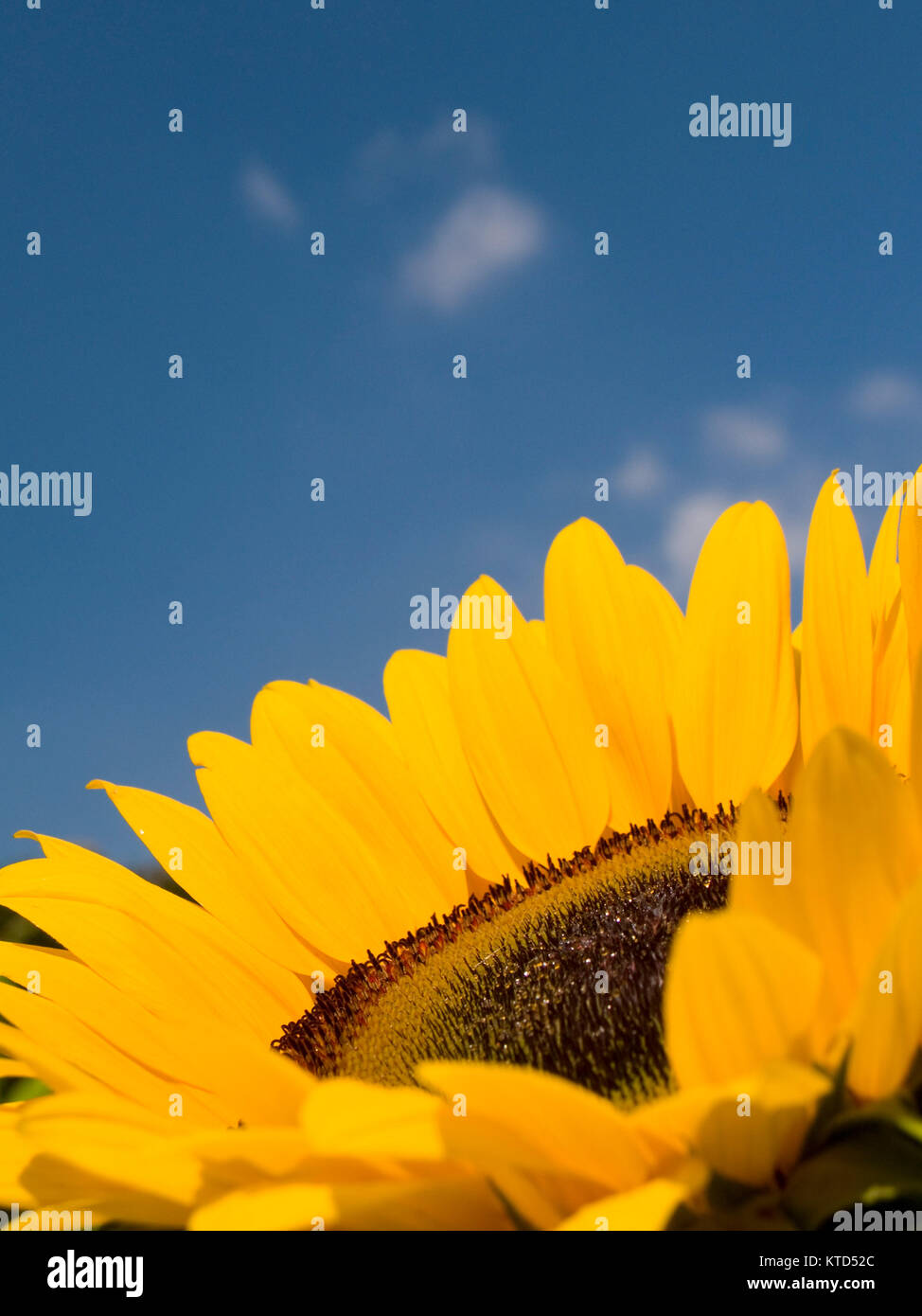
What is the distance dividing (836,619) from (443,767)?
112 cm

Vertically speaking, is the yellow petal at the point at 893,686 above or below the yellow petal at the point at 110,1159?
above

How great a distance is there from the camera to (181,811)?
271cm

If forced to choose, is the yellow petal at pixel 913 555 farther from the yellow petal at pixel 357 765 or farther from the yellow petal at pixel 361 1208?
the yellow petal at pixel 357 765

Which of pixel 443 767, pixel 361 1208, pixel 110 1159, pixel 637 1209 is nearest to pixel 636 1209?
pixel 637 1209

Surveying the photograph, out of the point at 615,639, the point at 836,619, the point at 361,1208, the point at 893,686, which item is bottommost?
the point at 361,1208

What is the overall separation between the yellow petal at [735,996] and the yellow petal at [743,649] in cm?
154

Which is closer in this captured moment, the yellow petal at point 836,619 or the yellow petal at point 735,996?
the yellow petal at point 735,996

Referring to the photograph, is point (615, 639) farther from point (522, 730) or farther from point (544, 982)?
point (544, 982)

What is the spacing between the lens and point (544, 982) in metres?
2.16

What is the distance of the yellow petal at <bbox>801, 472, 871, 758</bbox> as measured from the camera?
7.21 ft

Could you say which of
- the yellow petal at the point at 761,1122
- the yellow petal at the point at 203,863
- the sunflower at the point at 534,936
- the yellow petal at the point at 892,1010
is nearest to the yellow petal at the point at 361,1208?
the sunflower at the point at 534,936

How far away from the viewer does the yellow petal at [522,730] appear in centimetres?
293
